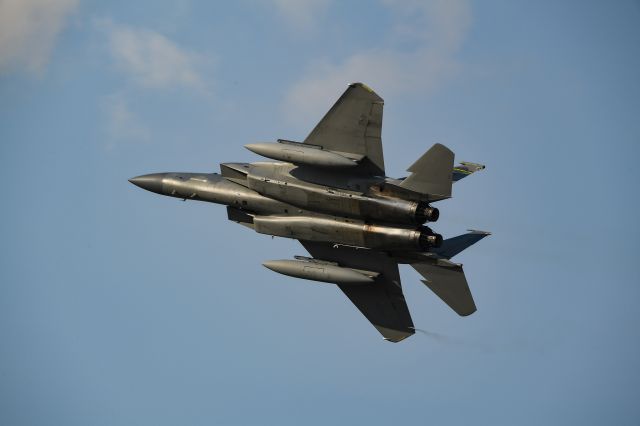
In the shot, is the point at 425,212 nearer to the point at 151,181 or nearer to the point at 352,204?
the point at 352,204

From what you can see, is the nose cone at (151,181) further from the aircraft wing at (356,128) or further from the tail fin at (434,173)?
the tail fin at (434,173)

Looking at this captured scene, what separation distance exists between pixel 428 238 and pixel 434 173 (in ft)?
7.75

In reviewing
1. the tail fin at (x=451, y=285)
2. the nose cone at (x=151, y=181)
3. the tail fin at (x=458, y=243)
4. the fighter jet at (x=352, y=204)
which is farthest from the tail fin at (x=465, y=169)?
the nose cone at (x=151, y=181)

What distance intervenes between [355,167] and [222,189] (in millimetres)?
5532

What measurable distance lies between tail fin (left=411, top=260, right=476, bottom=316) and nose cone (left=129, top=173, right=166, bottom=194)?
34.5 feet

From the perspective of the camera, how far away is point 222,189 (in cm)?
3388

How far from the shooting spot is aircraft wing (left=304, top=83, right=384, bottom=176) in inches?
1208

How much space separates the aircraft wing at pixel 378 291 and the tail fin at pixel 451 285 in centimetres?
192

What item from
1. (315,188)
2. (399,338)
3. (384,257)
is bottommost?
(399,338)

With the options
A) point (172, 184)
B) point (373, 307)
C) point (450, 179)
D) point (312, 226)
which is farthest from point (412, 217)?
point (172, 184)

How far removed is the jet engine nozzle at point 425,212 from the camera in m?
30.7

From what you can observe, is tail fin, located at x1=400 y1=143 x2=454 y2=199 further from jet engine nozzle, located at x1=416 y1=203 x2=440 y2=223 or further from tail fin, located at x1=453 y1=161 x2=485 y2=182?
tail fin, located at x1=453 y1=161 x2=485 y2=182

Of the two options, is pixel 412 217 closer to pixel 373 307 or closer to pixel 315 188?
pixel 315 188

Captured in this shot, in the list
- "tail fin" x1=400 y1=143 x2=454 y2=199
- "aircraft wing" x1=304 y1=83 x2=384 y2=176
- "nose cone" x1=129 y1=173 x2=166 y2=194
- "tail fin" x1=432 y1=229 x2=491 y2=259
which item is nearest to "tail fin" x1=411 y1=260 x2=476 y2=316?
"tail fin" x1=432 y1=229 x2=491 y2=259
